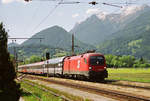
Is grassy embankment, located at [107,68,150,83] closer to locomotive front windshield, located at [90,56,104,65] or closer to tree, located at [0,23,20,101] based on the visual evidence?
locomotive front windshield, located at [90,56,104,65]

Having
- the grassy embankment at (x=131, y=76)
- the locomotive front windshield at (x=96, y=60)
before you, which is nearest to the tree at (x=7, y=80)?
the locomotive front windshield at (x=96, y=60)

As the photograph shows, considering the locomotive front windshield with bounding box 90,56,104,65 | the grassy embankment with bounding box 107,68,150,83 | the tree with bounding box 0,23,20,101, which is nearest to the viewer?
the tree with bounding box 0,23,20,101

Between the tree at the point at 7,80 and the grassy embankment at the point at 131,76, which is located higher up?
the tree at the point at 7,80

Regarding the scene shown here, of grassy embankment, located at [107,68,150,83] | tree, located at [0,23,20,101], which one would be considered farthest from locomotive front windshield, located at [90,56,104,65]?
tree, located at [0,23,20,101]

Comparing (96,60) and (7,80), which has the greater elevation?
(96,60)

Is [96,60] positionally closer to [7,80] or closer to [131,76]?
[131,76]

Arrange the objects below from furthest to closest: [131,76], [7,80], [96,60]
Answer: [131,76]
[96,60]
[7,80]

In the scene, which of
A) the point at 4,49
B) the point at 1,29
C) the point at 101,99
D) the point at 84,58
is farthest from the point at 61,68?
the point at 4,49

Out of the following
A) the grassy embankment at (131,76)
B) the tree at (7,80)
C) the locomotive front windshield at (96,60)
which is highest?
the locomotive front windshield at (96,60)

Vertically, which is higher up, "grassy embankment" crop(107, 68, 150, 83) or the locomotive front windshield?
the locomotive front windshield

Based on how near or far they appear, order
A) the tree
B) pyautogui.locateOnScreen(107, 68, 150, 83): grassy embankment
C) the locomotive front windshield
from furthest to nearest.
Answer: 1. pyautogui.locateOnScreen(107, 68, 150, 83): grassy embankment
2. the locomotive front windshield
3. the tree

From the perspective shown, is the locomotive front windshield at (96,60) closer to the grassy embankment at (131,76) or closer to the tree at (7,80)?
the grassy embankment at (131,76)

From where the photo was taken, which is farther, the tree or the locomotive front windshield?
the locomotive front windshield

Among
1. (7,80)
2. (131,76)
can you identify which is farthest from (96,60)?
(7,80)
